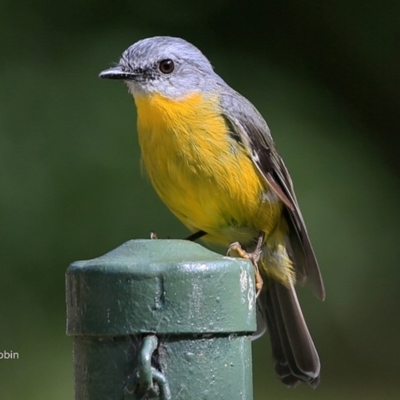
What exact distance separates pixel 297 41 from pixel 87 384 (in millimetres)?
5239

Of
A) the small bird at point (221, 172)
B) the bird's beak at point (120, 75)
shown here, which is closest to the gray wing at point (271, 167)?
the small bird at point (221, 172)

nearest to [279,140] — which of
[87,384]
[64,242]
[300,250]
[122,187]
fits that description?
[122,187]

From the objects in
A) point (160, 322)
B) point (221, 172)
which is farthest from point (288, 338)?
point (160, 322)

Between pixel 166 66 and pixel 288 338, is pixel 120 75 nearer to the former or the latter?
pixel 166 66

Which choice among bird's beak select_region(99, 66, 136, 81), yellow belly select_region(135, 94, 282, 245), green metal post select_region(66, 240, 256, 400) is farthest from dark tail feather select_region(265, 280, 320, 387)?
green metal post select_region(66, 240, 256, 400)

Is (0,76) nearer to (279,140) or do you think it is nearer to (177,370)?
(279,140)

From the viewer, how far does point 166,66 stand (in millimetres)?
4438

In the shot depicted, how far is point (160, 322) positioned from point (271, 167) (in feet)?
7.62

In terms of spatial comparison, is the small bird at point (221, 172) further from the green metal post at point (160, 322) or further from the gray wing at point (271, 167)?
the green metal post at point (160, 322)

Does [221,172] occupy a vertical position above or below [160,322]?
above

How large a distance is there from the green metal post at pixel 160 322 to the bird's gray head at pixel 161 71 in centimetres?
208

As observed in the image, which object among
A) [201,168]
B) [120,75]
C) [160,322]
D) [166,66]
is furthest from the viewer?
[166,66]

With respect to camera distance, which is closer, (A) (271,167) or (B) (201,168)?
(B) (201,168)

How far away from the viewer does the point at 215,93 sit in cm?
444
